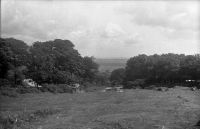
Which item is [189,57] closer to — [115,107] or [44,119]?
[115,107]

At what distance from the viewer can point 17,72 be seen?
52781 mm

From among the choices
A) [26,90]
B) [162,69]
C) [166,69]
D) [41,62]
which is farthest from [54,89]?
[162,69]

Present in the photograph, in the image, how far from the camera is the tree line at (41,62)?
5409 centimetres

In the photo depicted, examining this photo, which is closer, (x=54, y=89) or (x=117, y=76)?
(x=54, y=89)

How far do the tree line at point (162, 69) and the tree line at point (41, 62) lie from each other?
10828mm

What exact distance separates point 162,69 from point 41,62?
24.0 meters

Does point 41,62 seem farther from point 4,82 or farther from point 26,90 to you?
point 26,90

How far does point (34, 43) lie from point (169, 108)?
45.3 meters

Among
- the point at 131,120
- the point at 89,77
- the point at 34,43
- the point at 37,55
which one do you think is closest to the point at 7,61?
the point at 37,55

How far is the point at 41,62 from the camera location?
59.2 meters

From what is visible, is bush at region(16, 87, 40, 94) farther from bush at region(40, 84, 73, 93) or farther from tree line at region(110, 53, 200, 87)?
tree line at region(110, 53, 200, 87)

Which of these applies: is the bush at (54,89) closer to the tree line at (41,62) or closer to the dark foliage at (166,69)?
the tree line at (41,62)

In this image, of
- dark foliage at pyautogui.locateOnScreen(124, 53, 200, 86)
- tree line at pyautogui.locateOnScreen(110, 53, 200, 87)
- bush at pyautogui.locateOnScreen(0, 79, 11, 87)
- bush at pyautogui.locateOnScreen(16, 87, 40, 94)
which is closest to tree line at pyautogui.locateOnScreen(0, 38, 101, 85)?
bush at pyautogui.locateOnScreen(0, 79, 11, 87)

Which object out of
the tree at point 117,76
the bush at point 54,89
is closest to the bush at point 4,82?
the bush at point 54,89
